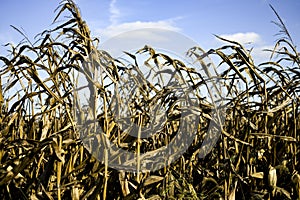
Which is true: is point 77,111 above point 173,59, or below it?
below

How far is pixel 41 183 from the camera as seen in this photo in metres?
1.48

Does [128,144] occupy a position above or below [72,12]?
below

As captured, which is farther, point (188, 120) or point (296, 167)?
point (188, 120)

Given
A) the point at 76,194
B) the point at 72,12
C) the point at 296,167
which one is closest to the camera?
the point at 76,194

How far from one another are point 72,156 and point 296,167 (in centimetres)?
110

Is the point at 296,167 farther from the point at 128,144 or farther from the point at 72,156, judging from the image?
the point at 72,156

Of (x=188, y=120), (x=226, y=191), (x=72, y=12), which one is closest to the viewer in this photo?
(x=72, y=12)

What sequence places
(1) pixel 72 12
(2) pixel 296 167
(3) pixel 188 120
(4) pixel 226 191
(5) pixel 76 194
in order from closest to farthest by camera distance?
(5) pixel 76 194 < (1) pixel 72 12 < (4) pixel 226 191 < (2) pixel 296 167 < (3) pixel 188 120

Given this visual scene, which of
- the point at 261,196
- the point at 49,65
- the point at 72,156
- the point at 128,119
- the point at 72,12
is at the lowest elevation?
the point at 261,196

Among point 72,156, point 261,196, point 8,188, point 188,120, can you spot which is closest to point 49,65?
point 72,156

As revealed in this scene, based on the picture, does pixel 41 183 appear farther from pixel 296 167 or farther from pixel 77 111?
pixel 296 167

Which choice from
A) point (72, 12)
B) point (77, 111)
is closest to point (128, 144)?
point (77, 111)

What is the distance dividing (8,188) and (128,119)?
21.8 inches

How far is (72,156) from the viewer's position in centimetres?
156
